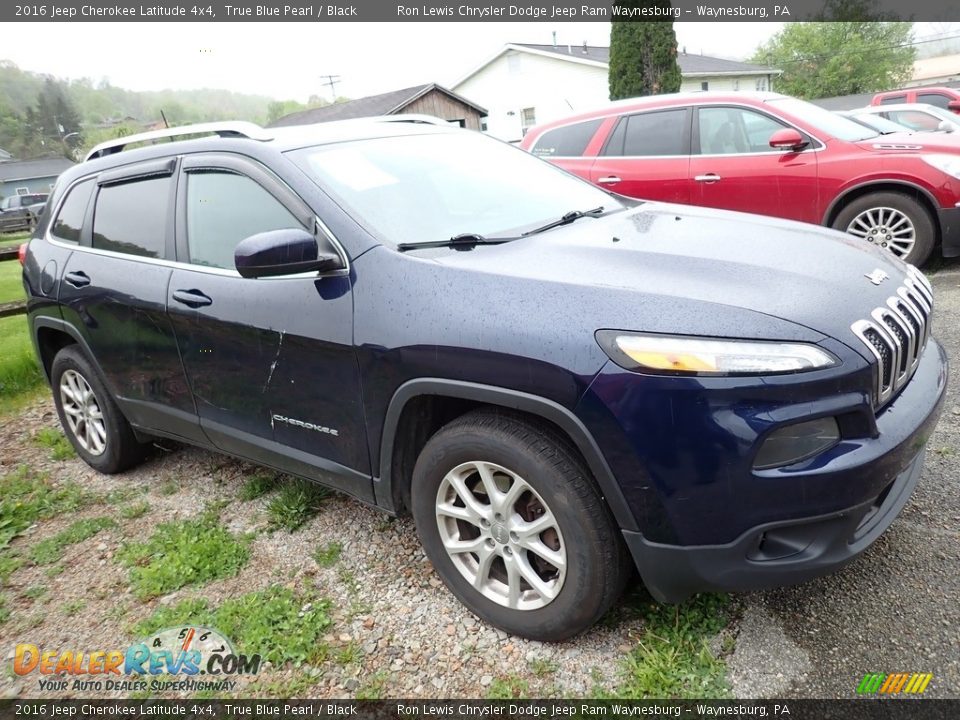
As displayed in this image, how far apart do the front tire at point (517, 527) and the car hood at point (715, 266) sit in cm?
51

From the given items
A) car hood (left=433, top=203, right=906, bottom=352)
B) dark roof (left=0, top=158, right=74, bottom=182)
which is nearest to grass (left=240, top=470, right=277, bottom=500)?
car hood (left=433, top=203, right=906, bottom=352)

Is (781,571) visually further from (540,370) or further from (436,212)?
(436,212)

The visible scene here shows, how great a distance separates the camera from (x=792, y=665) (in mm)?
2100

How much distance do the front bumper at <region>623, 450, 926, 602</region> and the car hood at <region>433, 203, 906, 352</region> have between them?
52cm

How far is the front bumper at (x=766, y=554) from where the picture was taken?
1911mm

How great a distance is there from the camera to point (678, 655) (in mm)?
2168

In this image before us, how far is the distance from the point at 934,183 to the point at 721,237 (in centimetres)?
422

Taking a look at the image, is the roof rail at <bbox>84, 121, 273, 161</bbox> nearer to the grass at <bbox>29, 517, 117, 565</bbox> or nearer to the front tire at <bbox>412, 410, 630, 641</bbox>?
the front tire at <bbox>412, 410, 630, 641</bbox>

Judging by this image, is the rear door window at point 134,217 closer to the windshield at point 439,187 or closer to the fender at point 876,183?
the windshield at point 439,187

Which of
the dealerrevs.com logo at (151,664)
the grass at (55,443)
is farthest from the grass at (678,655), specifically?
the grass at (55,443)

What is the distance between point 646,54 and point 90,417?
18.3 m

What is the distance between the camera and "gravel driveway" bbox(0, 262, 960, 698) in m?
2.12

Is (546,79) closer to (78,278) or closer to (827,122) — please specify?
(827,122)

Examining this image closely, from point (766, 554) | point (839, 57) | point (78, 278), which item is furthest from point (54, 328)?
point (839, 57)
